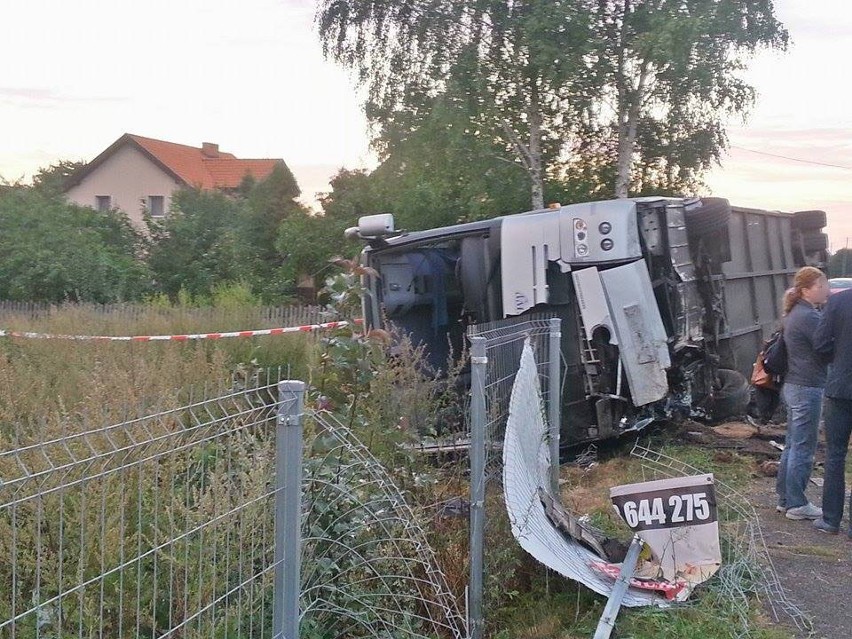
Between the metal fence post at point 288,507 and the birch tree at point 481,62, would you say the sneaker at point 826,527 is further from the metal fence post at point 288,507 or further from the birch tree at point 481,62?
the birch tree at point 481,62

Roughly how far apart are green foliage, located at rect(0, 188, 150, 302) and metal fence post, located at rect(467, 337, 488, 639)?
21061 mm

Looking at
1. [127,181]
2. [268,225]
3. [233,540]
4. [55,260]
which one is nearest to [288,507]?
[233,540]

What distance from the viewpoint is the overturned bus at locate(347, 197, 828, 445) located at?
25.3 feet

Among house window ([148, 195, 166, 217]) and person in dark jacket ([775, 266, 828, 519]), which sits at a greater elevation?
house window ([148, 195, 166, 217])

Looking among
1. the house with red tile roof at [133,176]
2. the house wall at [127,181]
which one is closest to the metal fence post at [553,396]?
the house with red tile roof at [133,176]

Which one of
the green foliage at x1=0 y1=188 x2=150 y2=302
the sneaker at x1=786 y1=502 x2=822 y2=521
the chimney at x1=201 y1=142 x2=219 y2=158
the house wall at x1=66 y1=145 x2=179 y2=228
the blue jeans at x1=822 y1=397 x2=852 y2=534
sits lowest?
the sneaker at x1=786 y1=502 x2=822 y2=521

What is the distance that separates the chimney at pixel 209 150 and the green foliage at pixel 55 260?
27.5 meters

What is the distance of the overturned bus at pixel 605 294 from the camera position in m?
7.70

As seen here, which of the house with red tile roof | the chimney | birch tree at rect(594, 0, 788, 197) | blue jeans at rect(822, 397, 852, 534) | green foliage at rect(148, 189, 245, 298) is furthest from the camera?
the chimney

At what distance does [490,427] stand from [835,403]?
262cm

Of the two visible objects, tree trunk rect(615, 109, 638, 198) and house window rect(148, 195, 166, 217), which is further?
house window rect(148, 195, 166, 217)

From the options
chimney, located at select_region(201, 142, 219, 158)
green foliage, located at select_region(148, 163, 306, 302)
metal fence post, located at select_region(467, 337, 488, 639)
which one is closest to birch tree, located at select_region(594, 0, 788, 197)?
green foliage, located at select_region(148, 163, 306, 302)

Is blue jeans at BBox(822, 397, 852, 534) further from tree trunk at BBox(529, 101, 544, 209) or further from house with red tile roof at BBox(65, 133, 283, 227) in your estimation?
house with red tile roof at BBox(65, 133, 283, 227)

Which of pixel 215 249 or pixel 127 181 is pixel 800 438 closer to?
pixel 215 249
